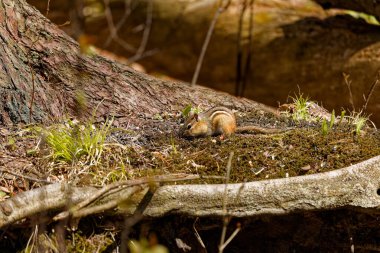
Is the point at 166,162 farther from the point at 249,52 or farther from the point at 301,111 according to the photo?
the point at 249,52

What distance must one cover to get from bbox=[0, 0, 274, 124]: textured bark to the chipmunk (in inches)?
25.7

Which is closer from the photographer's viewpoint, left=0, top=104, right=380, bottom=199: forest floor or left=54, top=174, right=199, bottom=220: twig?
left=54, top=174, right=199, bottom=220: twig

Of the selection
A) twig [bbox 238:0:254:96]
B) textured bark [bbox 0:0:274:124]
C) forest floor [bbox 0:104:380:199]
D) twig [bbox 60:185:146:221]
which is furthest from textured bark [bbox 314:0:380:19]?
twig [bbox 60:185:146:221]

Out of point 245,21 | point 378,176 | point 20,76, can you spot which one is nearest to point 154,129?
point 20,76

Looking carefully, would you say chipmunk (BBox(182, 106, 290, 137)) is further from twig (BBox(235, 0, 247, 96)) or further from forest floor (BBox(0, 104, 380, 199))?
twig (BBox(235, 0, 247, 96))

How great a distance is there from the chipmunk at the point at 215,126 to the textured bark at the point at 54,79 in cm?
65

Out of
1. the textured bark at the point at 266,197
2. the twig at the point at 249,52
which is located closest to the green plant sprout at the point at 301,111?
the textured bark at the point at 266,197

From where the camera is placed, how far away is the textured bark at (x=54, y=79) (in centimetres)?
553

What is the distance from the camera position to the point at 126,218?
4.62 m

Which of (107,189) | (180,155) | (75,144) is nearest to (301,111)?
(180,155)

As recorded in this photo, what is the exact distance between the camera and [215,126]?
5480mm

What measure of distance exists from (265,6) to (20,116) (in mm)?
5240

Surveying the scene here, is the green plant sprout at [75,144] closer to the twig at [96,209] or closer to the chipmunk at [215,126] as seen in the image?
the twig at [96,209]

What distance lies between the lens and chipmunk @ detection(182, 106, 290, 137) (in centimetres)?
544
